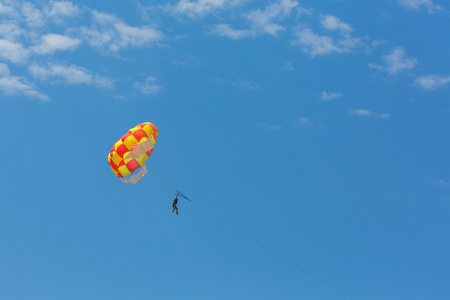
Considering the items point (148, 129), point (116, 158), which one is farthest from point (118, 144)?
point (148, 129)

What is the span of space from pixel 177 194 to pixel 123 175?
4.54 m

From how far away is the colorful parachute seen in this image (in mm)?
69875

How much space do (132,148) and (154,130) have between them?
236 cm

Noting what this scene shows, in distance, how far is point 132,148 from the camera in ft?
231

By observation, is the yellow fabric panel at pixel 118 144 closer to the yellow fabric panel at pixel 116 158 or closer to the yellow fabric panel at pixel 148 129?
the yellow fabric panel at pixel 116 158

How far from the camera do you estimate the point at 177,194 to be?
71312 mm

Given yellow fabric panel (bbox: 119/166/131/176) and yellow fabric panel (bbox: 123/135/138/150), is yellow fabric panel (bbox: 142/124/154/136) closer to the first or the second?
yellow fabric panel (bbox: 123/135/138/150)

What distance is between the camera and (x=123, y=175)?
2788 inches

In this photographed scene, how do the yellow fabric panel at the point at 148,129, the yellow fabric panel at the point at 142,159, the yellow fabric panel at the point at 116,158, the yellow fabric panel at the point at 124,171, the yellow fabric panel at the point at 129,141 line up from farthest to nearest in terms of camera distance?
the yellow fabric panel at the point at 142,159, the yellow fabric panel at the point at 148,129, the yellow fabric panel at the point at 124,171, the yellow fabric panel at the point at 116,158, the yellow fabric panel at the point at 129,141

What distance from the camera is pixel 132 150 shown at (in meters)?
70.3

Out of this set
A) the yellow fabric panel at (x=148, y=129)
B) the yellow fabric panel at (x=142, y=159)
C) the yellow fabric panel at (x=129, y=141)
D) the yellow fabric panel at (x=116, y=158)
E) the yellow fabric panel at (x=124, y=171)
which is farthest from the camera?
the yellow fabric panel at (x=142, y=159)

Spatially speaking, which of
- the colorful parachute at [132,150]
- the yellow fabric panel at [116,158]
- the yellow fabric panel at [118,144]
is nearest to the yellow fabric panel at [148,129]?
the colorful parachute at [132,150]

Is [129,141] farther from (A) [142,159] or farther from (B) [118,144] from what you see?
(A) [142,159]

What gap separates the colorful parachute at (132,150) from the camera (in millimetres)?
69875
